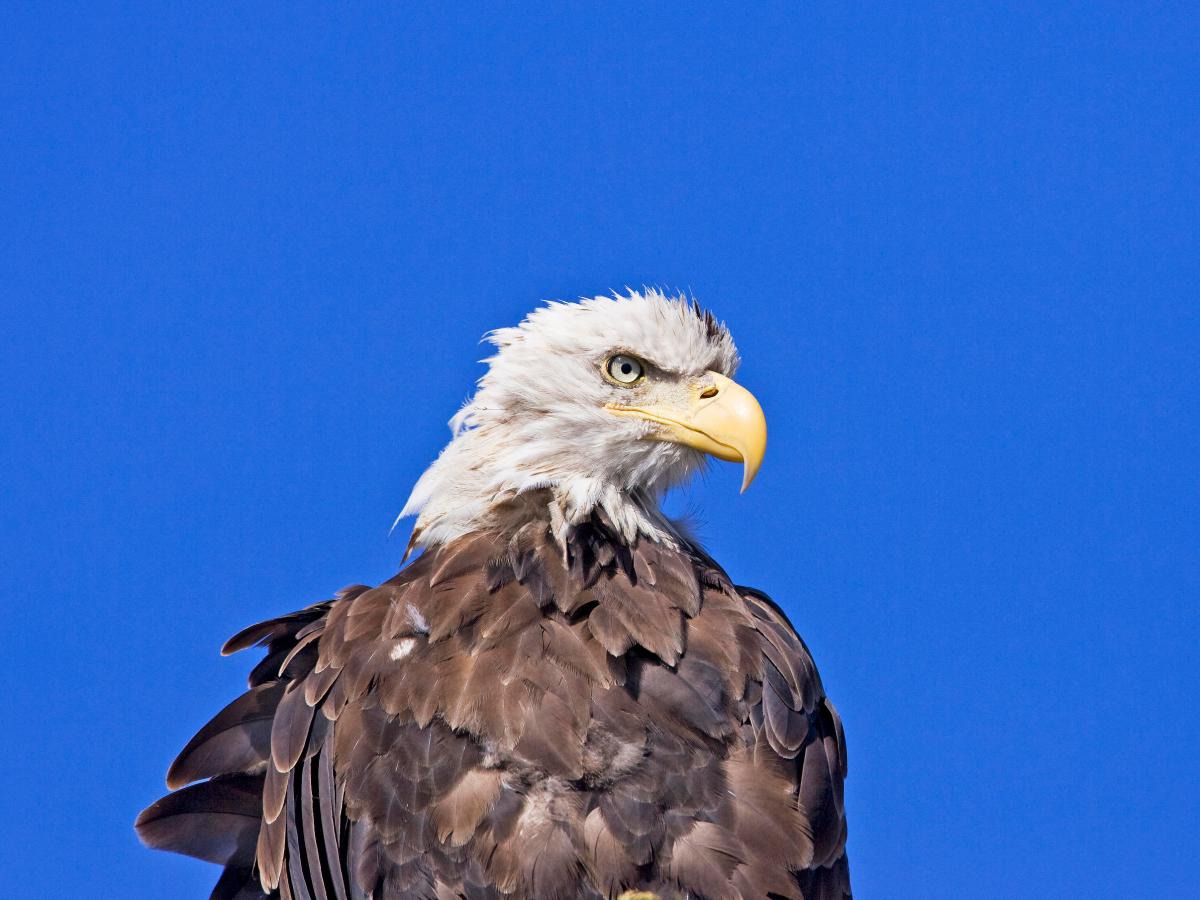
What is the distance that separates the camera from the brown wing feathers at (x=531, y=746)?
4.25m

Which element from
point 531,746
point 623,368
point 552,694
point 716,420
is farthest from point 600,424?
point 531,746

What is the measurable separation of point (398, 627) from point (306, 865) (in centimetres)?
79

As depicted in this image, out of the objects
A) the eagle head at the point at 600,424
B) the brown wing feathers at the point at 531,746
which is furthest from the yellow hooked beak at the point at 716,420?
the brown wing feathers at the point at 531,746

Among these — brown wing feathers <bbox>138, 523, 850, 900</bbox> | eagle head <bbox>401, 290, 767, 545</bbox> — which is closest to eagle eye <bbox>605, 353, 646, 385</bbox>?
eagle head <bbox>401, 290, 767, 545</bbox>

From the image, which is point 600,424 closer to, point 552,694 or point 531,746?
point 552,694

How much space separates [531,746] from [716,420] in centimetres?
134

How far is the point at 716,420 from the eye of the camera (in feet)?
16.2

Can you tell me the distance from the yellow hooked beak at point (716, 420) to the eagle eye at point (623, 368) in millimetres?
98

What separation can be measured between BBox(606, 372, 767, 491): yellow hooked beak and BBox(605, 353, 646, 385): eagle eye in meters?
0.10

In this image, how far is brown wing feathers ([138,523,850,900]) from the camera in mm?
4246

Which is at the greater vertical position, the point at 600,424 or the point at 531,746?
the point at 600,424

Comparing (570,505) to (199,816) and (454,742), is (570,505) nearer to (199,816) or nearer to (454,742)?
(454,742)

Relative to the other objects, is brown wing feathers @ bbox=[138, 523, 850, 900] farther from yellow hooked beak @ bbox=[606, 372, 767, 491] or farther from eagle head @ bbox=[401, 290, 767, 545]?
yellow hooked beak @ bbox=[606, 372, 767, 491]

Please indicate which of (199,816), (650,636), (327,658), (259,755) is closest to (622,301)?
(650,636)
